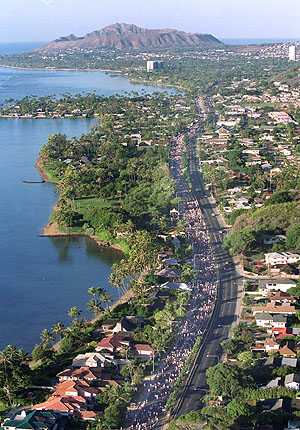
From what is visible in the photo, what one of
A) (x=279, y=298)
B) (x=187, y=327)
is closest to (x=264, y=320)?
(x=279, y=298)

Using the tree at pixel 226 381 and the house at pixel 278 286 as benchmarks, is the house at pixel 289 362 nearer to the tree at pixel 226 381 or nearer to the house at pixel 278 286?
the tree at pixel 226 381

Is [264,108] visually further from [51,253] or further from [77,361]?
[77,361]

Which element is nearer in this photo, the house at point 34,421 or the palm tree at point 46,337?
the house at point 34,421

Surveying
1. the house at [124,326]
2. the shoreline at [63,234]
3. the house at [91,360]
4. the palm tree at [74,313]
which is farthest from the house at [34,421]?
the shoreline at [63,234]

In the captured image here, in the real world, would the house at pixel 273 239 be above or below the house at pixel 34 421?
above

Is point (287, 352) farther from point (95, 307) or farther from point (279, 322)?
point (95, 307)

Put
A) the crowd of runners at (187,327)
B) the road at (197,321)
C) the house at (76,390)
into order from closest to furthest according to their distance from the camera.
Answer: the crowd of runners at (187,327) < the road at (197,321) < the house at (76,390)
